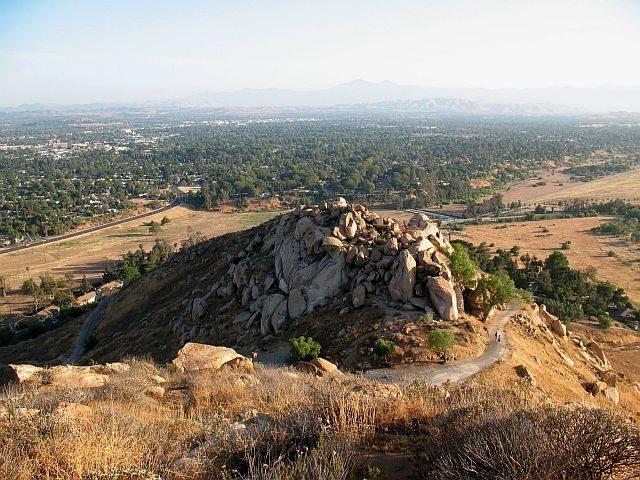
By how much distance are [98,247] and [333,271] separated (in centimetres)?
6225

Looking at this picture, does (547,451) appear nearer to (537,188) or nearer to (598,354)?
(598,354)

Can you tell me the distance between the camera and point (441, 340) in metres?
16.9

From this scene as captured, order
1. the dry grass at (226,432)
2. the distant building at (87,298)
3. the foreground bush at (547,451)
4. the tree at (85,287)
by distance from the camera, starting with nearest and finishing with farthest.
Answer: the foreground bush at (547,451)
the dry grass at (226,432)
the distant building at (87,298)
the tree at (85,287)

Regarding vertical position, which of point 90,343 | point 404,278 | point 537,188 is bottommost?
point 537,188

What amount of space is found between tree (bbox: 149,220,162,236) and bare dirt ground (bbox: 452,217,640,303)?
4996 cm

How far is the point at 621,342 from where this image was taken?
2969cm

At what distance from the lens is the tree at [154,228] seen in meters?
80.5

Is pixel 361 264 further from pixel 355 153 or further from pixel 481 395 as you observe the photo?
pixel 355 153

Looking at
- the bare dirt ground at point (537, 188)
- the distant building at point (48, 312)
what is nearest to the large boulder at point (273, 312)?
the distant building at point (48, 312)

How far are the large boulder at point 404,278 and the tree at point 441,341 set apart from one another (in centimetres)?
260

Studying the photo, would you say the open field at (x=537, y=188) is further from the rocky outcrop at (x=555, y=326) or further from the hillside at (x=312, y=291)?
the hillside at (x=312, y=291)

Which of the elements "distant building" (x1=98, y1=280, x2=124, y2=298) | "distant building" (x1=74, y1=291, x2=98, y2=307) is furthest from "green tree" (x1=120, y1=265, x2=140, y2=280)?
"distant building" (x1=74, y1=291, x2=98, y2=307)

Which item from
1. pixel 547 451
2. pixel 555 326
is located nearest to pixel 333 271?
pixel 555 326

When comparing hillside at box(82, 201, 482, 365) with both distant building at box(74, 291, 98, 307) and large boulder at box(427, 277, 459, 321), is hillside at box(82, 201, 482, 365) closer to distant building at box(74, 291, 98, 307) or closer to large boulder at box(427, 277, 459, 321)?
large boulder at box(427, 277, 459, 321)
